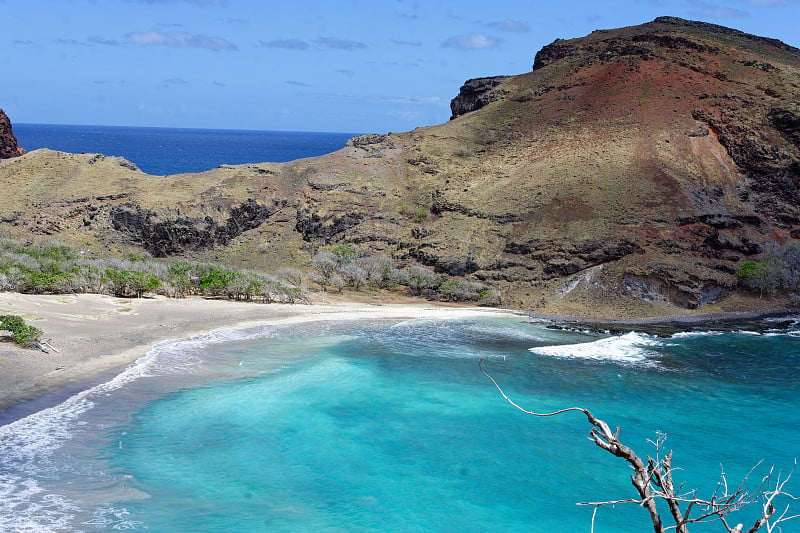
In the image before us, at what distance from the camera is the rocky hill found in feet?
123

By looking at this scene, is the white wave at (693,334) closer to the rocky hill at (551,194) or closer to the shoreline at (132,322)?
the shoreline at (132,322)

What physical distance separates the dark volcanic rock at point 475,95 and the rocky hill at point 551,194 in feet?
18.9

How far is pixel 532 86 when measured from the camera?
63.4 metres

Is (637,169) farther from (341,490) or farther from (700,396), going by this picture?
(341,490)

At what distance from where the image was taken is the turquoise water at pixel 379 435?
44.0ft

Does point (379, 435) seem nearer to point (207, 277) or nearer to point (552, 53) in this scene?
point (207, 277)

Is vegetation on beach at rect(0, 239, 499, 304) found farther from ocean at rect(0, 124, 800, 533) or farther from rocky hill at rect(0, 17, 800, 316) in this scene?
ocean at rect(0, 124, 800, 533)

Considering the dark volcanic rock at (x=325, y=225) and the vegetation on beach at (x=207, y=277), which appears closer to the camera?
the vegetation on beach at (x=207, y=277)

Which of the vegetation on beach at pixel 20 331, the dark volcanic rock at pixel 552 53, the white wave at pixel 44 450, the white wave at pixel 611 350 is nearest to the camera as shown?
the white wave at pixel 44 450

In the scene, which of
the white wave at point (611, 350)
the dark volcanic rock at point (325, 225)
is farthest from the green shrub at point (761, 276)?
the dark volcanic rock at point (325, 225)

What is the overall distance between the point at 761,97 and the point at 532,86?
20001mm

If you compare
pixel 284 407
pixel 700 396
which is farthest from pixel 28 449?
pixel 700 396

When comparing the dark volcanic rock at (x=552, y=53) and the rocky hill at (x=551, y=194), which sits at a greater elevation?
the dark volcanic rock at (x=552, y=53)

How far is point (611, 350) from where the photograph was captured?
1059 inches
